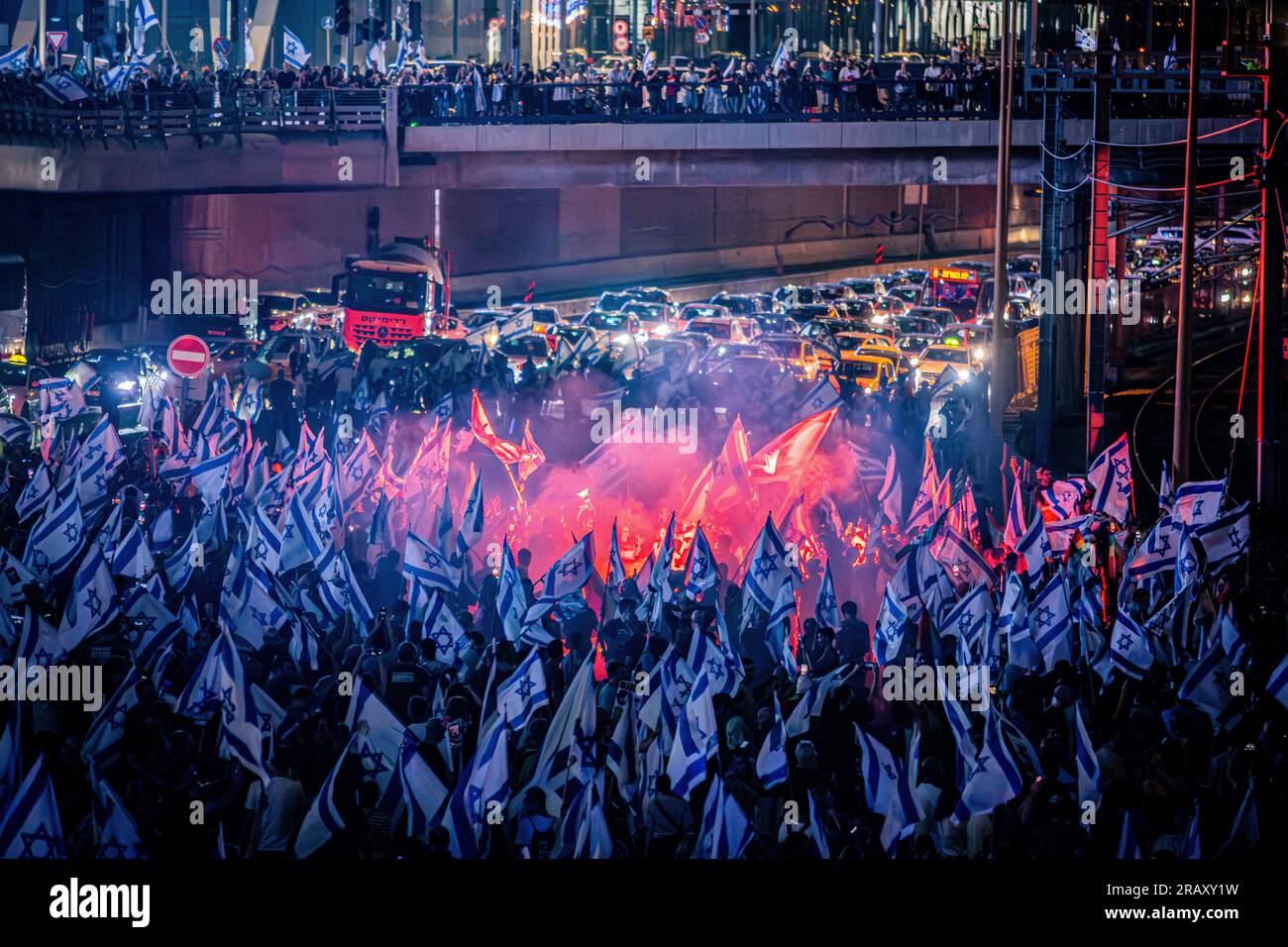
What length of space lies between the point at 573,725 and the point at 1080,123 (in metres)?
26.9

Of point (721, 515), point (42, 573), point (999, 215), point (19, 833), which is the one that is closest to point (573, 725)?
point (19, 833)

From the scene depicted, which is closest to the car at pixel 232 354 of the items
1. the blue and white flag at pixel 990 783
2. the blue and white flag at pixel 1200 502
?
the blue and white flag at pixel 1200 502

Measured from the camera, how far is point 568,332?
36469mm

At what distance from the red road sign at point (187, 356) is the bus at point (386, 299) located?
17968mm

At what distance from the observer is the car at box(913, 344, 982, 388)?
3362cm

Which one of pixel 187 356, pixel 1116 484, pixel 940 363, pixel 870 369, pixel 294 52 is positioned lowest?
pixel 870 369

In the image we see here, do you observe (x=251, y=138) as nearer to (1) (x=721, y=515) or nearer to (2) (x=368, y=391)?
(2) (x=368, y=391)

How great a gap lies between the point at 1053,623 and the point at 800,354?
22.2 meters

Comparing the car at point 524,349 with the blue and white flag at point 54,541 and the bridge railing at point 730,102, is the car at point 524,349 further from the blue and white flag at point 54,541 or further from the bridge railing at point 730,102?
the blue and white flag at point 54,541

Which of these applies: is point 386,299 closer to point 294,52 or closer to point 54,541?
point 294,52

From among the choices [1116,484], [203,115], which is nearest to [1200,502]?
[1116,484]

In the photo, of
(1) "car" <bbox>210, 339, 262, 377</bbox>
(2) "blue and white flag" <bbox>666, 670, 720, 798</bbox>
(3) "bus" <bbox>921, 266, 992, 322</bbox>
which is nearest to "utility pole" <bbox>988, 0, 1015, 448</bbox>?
(3) "bus" <bbox>921, 266, 992, 322</bbox>

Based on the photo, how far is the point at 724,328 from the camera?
39344mm

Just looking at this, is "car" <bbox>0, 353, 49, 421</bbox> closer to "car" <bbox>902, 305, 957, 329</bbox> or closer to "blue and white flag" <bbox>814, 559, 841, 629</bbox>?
"blue and white flag" <bbox>814, 559, 841, 629</bbox>
